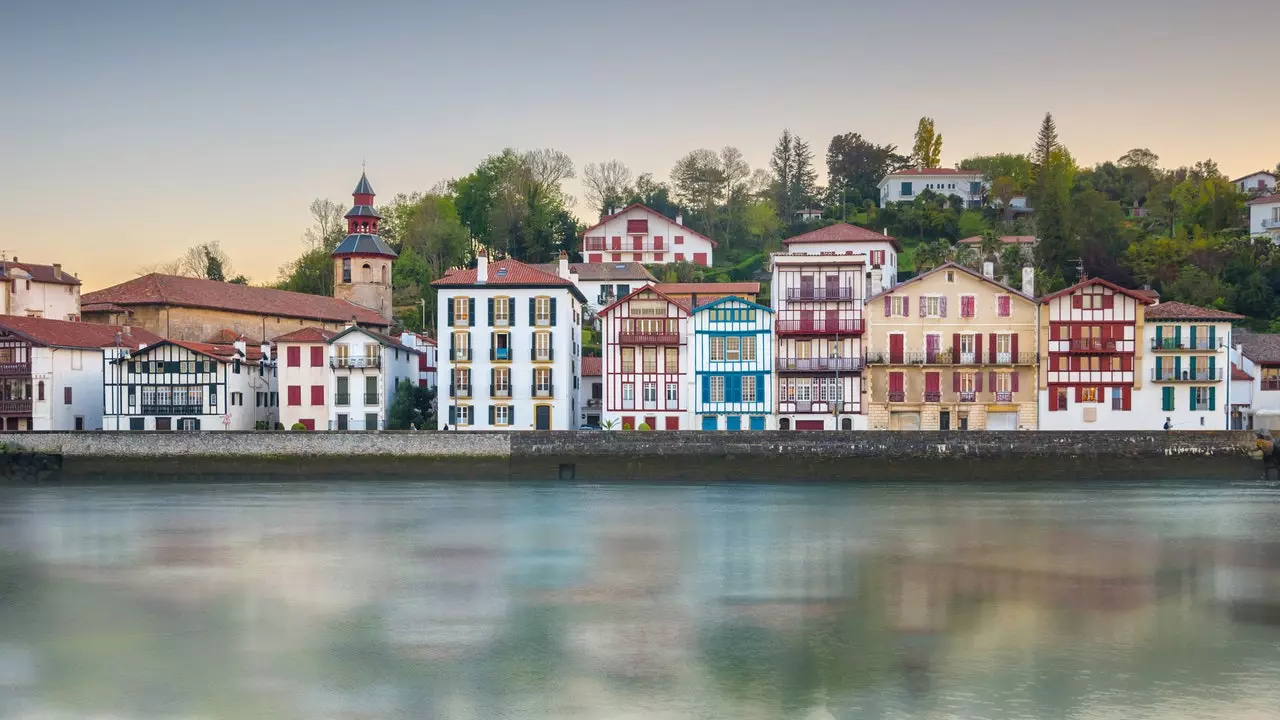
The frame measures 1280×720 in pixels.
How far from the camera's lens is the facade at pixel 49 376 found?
59844mm

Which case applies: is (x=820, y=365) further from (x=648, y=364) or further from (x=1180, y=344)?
(x=1180, y=344)

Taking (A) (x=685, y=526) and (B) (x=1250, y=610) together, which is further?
(A) (x=685, y=526)

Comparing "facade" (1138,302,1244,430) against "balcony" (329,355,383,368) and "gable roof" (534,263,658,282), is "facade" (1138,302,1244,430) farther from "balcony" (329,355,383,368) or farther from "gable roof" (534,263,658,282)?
"gable roof" (534,263,658,282)

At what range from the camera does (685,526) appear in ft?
125

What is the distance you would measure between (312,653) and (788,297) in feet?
130

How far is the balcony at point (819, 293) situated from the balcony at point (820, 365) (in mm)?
2705

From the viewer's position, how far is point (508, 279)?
200ft

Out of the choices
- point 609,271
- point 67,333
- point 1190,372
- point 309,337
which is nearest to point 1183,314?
point 1190,372

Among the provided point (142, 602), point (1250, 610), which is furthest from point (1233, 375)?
point (142, 602)

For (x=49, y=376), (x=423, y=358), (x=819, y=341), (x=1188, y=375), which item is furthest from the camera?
(x=423, y=358)

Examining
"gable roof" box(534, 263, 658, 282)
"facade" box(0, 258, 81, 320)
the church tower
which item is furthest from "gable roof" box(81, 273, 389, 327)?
"gable roof" box(534, 263, 658, 282)

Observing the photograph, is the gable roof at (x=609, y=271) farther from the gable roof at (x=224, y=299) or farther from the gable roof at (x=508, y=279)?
the gable roof at (x=508, y=279)

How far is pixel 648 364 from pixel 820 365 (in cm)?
758

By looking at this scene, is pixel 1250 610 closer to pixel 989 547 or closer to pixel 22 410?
pixel 989 547
